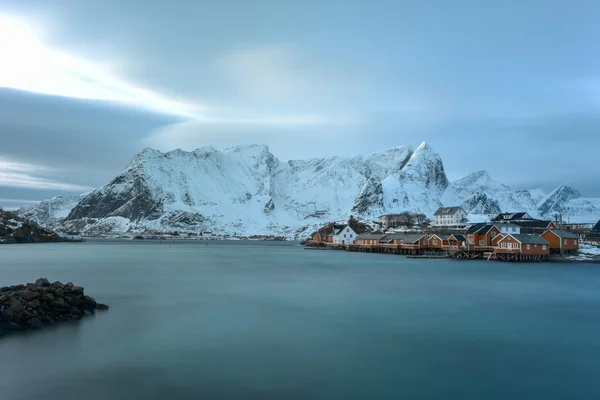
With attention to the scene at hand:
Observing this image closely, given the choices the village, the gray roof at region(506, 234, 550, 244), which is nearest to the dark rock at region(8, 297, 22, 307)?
the village

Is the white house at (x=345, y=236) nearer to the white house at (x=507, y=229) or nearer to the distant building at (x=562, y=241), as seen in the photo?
the white house at (x=507, y=229)

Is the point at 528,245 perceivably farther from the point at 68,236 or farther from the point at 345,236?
the point at 68,236

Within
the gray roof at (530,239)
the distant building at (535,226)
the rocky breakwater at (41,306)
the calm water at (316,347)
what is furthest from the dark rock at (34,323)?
the distant building at (535,226)

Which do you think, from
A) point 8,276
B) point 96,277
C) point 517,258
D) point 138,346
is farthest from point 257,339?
point 517,258

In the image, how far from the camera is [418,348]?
51.7ft

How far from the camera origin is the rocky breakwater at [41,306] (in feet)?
58.2

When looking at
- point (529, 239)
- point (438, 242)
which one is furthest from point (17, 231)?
point (529, 239)

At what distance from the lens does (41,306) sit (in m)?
19.3

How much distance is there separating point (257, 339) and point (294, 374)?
14.4 feet

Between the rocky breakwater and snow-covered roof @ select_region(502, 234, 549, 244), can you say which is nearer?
the rocky breakwater

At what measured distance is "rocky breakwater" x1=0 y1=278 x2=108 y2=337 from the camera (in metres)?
17.7

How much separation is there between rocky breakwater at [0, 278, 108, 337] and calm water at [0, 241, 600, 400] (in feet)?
3.50

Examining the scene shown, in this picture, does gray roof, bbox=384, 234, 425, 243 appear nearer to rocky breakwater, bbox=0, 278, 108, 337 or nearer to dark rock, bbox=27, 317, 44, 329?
rocky breakwater, bbox=0, 278, 108, 337

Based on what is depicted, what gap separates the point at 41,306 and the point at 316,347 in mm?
12389
